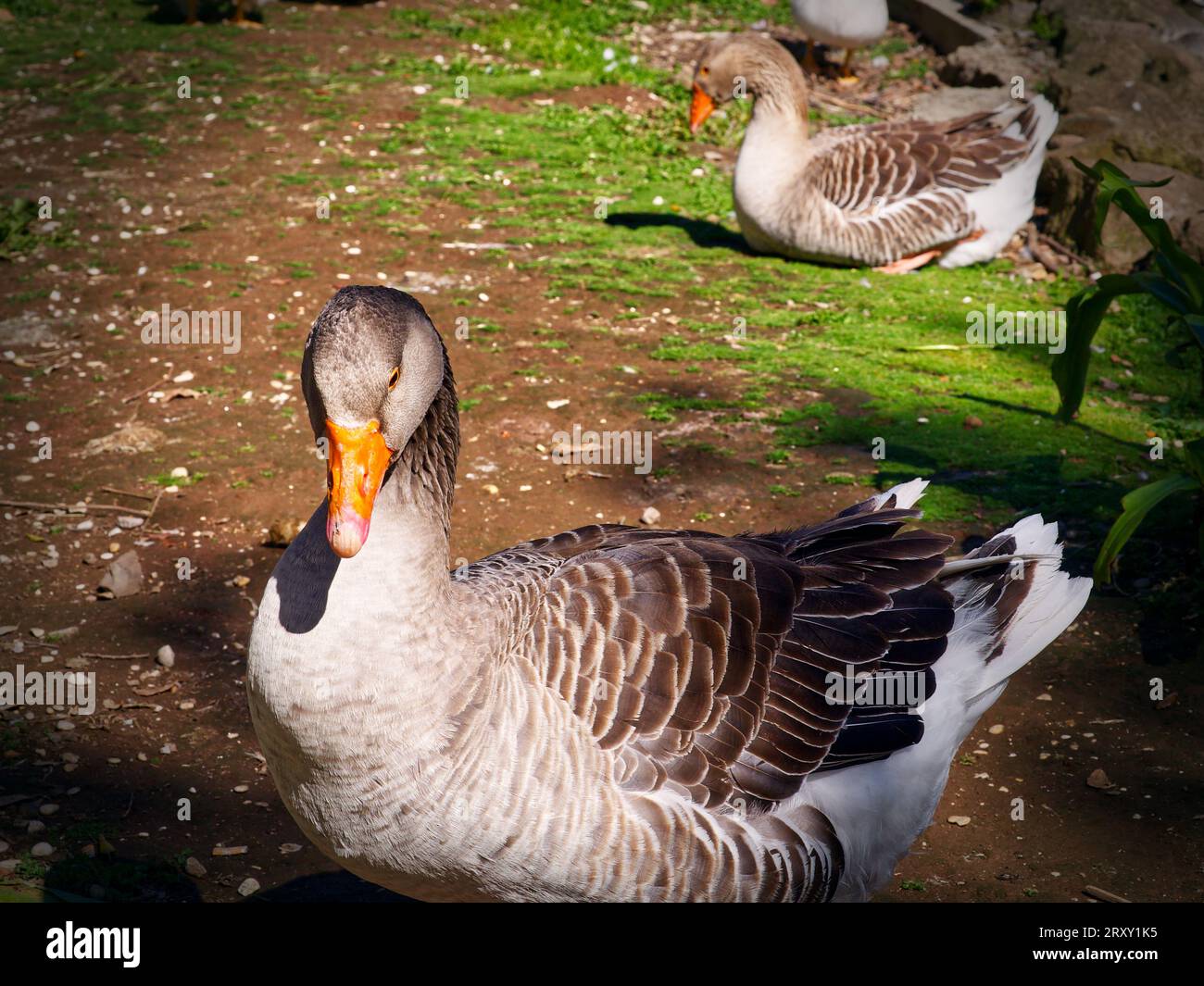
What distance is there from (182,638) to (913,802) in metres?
2.97

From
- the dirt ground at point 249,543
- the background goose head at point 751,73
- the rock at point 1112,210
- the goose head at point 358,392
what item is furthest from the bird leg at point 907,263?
the goose head at point 358,392

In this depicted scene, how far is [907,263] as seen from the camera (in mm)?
8453

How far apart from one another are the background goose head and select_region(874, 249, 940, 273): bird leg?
122cm

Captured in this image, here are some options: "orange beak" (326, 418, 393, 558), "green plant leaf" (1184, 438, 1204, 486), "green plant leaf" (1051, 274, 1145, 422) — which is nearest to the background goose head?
"green plant leaf" (1051, 274, 1145, 422)

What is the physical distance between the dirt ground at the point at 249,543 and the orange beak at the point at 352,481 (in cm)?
162

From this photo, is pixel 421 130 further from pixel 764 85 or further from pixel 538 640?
pixel 538 640

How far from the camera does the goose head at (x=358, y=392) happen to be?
8.89 ft

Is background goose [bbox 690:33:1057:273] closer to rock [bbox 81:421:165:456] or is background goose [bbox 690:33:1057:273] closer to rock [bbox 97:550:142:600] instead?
rock [bbox 81:421:165:456]

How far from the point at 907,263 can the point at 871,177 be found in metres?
0.66

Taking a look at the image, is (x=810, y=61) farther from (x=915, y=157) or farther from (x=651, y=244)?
(x=651, y=244)

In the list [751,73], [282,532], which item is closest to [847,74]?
[751,73]

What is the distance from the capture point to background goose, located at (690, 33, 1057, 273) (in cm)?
825

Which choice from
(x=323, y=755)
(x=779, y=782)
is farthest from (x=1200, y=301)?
(x=323, y=755)

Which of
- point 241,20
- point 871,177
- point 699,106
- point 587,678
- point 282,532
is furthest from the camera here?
point 241,20
